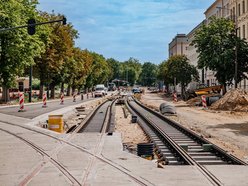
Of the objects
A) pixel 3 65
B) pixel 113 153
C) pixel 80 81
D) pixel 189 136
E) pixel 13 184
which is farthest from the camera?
pixel 80 81

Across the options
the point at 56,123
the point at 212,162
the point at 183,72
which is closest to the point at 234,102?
the point at 56,123

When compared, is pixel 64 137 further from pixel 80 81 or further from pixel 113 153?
pixel 80 81

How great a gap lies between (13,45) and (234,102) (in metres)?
23.7

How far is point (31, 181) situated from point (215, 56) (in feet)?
151

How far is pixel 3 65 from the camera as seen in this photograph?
165 feet

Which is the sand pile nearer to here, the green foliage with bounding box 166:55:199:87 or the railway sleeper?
the railway sleeper

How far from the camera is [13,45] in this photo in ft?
161

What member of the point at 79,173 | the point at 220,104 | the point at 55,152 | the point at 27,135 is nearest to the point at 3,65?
the point at 220,104

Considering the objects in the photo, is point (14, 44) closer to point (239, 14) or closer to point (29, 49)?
point (29, 49)

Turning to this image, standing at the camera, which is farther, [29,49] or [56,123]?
[29,49]

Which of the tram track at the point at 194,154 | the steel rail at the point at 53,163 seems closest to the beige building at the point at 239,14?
the tram track at the point at 194,154

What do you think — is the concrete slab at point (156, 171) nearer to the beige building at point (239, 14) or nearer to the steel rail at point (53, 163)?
the steel rail at point (53, 163)

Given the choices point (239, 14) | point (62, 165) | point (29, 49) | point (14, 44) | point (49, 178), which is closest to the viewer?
point (49, 178)

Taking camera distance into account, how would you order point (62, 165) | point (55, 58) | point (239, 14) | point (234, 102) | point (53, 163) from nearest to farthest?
point (62, 165)
point (53, 163)
point (234, 102)
point (55, 58)
point (239, 14)
